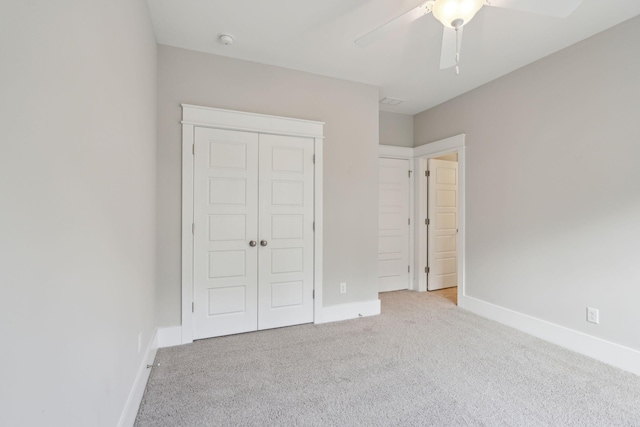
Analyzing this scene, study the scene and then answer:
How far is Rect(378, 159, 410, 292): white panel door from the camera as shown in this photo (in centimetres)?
436

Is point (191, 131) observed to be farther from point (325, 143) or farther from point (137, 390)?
point (137, 390)

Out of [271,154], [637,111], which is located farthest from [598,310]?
[271,154]

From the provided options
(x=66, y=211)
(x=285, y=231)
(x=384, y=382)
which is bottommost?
(x=384, y=382)

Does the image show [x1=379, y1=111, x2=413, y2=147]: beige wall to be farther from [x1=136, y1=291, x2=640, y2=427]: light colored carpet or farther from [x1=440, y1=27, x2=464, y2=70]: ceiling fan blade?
[x1=136, y1=291, x2=640, y2=427]: light colored carpet

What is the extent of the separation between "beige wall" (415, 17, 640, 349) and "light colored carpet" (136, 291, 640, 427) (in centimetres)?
53

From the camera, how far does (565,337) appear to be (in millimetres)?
2625

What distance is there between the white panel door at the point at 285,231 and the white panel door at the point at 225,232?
9 cm

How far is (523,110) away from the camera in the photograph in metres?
3.00

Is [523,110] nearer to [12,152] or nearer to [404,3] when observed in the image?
[404,3]

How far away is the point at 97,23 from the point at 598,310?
3.87m

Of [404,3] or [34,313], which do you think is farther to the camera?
[404,3]

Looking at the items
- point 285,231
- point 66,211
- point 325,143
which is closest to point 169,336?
point 285,231

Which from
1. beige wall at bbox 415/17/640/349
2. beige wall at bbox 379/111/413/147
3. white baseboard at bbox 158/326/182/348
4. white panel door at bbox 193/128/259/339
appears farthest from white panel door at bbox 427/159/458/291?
white baseboard at bbox 158/326/182/348

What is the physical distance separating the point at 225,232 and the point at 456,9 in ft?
8.15
